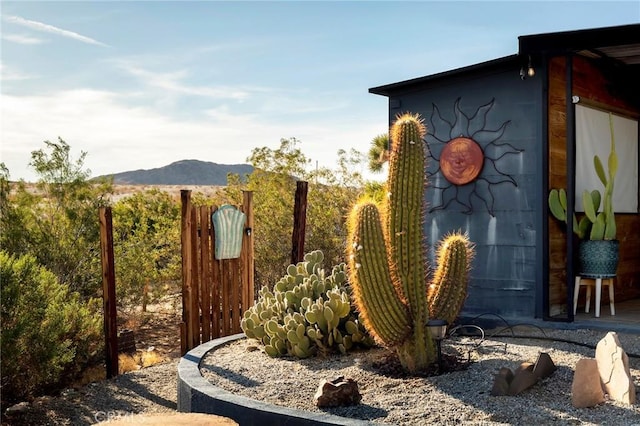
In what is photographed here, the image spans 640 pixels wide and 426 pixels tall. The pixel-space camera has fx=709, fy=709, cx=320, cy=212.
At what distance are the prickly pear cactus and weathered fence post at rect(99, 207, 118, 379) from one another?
1670 millimetres

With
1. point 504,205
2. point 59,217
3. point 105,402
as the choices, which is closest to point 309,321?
point 105,402

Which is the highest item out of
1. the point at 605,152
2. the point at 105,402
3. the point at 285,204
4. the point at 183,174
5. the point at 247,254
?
the point at 183,174

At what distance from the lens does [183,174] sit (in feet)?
246

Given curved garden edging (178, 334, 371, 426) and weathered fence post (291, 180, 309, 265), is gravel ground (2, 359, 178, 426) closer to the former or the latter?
curved garden edging (178, 334, 371, 426)

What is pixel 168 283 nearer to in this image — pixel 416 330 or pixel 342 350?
pixel 342 350

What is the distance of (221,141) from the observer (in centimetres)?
1675

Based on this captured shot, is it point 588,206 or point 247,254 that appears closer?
point 588,206

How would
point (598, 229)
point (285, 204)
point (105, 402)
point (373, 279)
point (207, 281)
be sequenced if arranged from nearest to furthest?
point (373, 279)
point (105, 402)
point (598, 229)
point (207, 281)
point (285, 204)

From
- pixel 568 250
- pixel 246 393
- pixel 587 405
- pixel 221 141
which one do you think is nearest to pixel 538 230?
pixel 568 250

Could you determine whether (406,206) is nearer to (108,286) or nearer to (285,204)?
(108,286)

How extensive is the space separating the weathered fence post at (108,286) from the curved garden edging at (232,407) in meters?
2.04

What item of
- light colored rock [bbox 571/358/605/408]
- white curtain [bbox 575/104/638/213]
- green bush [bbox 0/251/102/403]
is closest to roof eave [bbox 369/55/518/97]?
white curtain [bbox 575/104/638/213]

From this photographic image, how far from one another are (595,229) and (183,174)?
231 ft

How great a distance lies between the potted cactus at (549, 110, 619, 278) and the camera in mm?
6477
